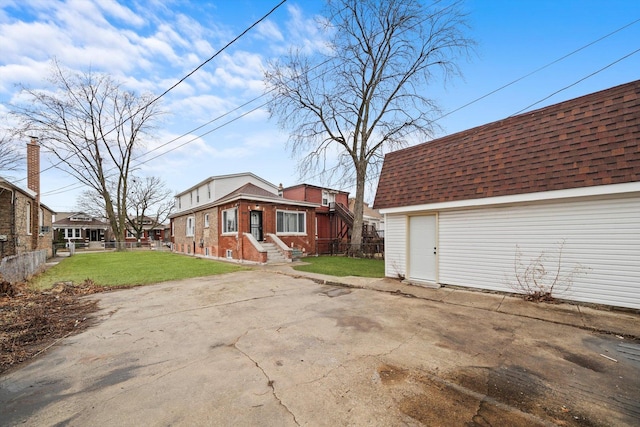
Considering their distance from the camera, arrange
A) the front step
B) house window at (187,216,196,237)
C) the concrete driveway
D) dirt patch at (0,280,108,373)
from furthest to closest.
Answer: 1. house window at (187,216,196,237)
2. the front step
3. dirt patch at (0,280,108,373)
4. the concrete driveway

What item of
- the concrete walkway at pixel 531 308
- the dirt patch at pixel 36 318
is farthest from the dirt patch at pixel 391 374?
the dirt patch at pixel 36 318

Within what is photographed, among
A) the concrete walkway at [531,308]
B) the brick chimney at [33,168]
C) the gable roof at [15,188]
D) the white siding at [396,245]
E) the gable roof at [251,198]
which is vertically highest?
the brick chimney at [33,168]

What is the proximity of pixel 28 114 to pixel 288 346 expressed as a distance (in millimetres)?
31443

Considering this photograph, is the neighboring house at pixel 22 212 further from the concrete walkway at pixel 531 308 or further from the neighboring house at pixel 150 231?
the neighboring house at pixel 150 231

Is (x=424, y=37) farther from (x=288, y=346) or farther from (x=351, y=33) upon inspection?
(x=288, y=346)

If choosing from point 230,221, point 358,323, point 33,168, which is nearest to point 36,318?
point 358,323

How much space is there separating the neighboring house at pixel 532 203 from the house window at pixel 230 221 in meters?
9.70

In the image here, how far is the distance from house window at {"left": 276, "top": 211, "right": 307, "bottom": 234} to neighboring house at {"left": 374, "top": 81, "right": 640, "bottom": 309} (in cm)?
920

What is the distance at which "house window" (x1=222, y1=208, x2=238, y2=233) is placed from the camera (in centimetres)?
1565

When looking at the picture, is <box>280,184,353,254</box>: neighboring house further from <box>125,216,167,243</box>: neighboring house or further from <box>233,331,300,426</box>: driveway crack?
<box>125,216,167,243</box>: neighboring house

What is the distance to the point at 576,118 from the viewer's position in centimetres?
621

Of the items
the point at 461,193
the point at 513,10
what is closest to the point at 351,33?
the point at 513,10

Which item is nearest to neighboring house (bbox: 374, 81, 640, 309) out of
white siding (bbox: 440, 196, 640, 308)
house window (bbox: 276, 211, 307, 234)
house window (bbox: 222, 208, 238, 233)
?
white siding (bbox: 440, 196, 640, 308)

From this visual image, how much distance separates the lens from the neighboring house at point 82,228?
1708 inches
